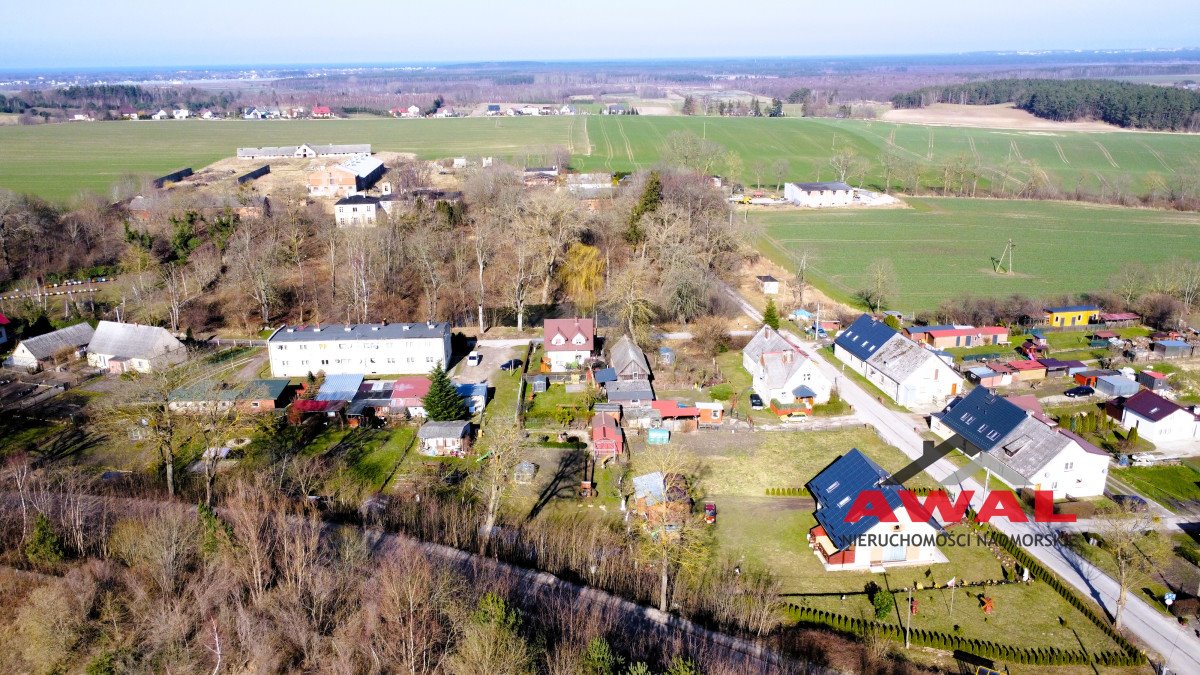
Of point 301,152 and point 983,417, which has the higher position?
point 301,152

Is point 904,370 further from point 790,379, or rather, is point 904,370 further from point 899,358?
point 790,379

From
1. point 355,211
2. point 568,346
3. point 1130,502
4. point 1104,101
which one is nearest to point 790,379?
point 568,346

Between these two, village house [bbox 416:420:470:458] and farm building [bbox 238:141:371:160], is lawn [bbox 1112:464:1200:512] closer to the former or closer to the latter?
village house [bbox 416:420:470:458]

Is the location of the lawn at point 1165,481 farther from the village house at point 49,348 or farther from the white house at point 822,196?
the white house at point 822,196

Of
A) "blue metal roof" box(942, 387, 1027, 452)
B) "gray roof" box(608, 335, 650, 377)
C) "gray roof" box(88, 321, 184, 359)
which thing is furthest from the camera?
"gray roof" box(88, 321, 184, 359)

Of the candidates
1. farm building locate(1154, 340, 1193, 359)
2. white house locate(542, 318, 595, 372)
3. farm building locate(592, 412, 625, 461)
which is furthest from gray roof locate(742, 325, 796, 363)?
farm building locate(1154, 340, 1193, 359)

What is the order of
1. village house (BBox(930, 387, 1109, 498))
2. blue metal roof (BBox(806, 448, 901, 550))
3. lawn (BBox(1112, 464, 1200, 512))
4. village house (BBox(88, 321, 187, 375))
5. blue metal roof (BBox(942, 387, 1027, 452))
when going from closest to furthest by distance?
1. blue metal roof (BBox(806, 448, 901, 550))
2. lawn (BBox(1112, 464, 1200, 512))
3. village house (BBox(930, 387, 1109, 498))
4. blue metal roof (BBox(942, 387, 1027, 452))
5. village house (BBox(88, 321, 187, 375))
